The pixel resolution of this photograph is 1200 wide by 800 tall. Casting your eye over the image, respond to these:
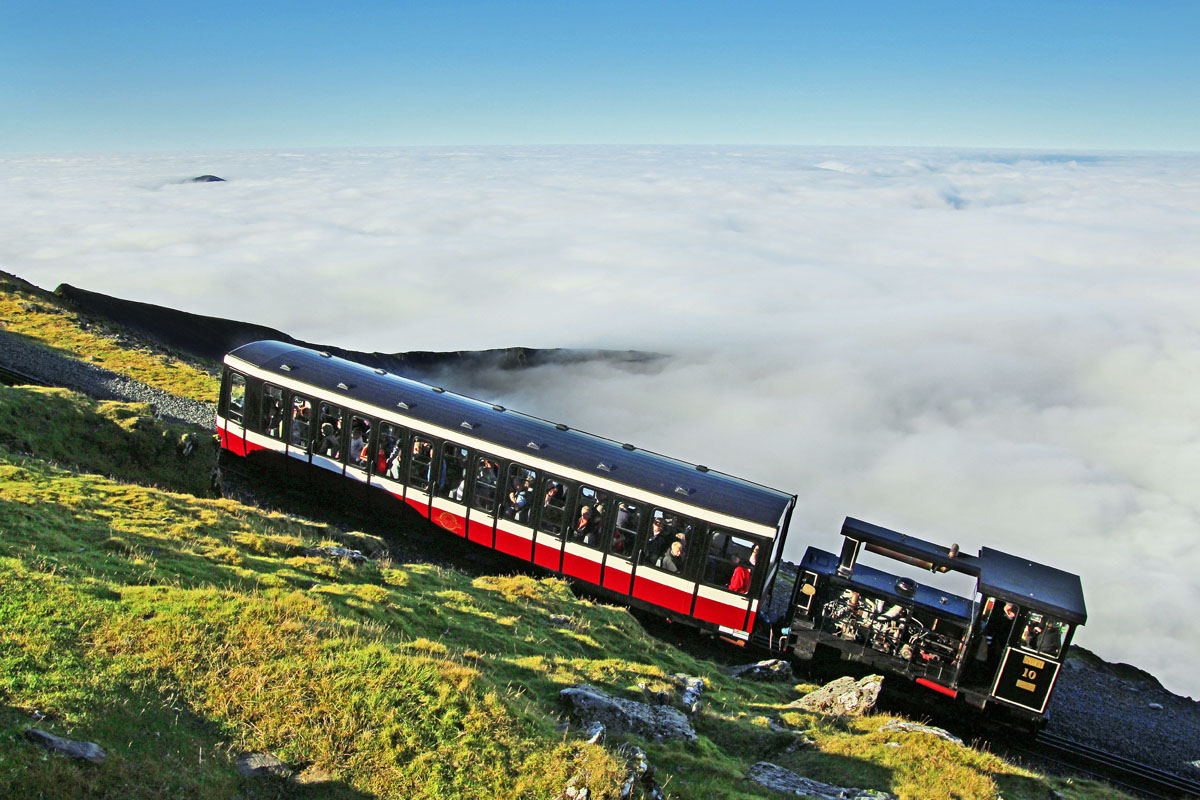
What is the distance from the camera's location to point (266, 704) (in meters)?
9.53

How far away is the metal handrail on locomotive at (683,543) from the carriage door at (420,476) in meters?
0.04

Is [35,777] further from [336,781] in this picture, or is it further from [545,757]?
[545,757]

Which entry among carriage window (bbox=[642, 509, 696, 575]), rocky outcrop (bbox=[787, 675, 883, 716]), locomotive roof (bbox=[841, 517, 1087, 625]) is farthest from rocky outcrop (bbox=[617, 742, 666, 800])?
locomotive roof (bbox=[841, 517, 1087, 625])

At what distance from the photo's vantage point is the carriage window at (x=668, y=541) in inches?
741

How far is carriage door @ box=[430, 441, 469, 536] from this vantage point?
21.0m

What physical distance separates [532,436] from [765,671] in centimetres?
870

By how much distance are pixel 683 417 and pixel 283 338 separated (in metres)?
118

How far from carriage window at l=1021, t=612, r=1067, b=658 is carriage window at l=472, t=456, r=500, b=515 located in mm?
13338

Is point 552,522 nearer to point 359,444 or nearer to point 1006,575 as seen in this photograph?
point 359,444

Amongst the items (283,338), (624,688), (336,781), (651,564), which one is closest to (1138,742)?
(651,564)

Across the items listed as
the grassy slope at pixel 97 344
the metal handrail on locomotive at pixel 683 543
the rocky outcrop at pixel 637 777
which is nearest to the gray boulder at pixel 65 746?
the rocky outcrop at pixel 637 777

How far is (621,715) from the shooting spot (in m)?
12.1

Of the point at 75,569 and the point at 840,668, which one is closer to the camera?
the point at 75,569

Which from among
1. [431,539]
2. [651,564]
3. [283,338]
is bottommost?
[283,338]
